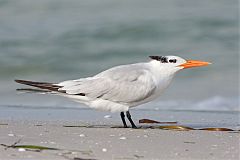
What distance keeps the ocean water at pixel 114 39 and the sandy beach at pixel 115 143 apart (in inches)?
156

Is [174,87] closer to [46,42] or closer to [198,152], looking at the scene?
[46,42]

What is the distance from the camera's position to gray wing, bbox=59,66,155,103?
548 centimetres

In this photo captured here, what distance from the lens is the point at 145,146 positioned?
4.16m

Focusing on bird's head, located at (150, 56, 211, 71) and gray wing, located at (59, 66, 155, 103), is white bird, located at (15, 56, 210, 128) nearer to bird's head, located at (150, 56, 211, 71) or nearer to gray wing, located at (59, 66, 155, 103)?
gray wing, located at (59, 66, 155, 103)

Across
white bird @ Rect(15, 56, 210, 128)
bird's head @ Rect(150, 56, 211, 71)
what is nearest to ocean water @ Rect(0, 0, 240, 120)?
bird's head @ Rect(150, 56, 211, 71)

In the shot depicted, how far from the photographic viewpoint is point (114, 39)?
12.4 m

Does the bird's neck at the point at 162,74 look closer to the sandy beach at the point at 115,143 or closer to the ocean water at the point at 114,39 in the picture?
the sandy beach at the point at 115,143

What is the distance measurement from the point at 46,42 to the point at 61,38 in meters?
0.30

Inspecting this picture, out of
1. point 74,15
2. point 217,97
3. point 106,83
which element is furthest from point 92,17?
point 106,83

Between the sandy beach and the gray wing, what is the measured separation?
1.24 feet

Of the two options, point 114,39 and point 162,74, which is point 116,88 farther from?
point 114,39

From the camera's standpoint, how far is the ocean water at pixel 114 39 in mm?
10062

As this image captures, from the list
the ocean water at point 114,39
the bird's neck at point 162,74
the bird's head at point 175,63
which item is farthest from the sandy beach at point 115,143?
the ocean water at point 114,39

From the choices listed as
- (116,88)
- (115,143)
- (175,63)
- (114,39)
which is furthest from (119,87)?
(114,39)
